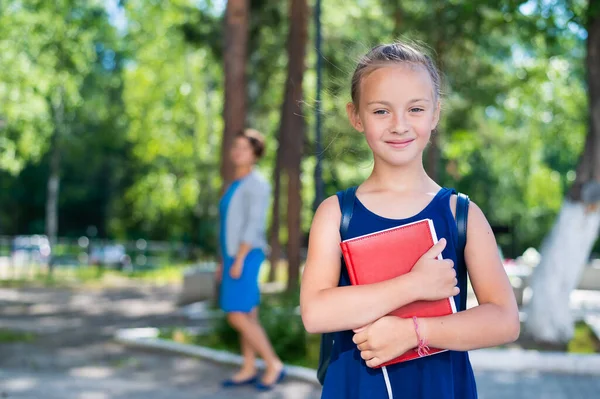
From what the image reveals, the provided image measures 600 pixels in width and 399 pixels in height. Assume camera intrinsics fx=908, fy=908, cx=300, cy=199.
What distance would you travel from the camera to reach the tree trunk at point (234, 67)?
1358cm

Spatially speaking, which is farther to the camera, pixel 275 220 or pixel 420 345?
pixel 275 220

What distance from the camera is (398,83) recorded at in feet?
7.55

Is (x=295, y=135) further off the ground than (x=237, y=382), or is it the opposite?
(x=295, y=135)

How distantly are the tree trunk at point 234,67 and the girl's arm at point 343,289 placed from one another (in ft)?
37.2

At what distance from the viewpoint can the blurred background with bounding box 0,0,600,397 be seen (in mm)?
11891

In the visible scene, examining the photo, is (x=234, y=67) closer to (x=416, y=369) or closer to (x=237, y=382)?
(x=237, y=382)

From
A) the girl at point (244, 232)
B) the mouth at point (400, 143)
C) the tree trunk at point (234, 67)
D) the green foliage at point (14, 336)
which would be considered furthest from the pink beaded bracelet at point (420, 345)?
the tree trunk at point (234, 67)

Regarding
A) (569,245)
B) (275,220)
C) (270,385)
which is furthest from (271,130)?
(270,385)

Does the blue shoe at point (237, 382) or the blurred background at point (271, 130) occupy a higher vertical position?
the blurred background at point (271, 130)

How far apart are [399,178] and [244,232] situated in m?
5.57

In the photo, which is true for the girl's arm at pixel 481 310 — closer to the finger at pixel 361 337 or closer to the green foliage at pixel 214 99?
Answer: the finger at pixel 361 337

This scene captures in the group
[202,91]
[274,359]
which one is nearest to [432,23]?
[274,359]

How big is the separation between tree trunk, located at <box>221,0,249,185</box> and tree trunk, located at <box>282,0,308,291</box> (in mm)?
4487

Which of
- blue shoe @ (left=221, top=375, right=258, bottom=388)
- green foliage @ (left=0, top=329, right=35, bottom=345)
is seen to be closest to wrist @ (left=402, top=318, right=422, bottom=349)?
blue shoe @ (left=221, top=375, right=258, bottom=388)
